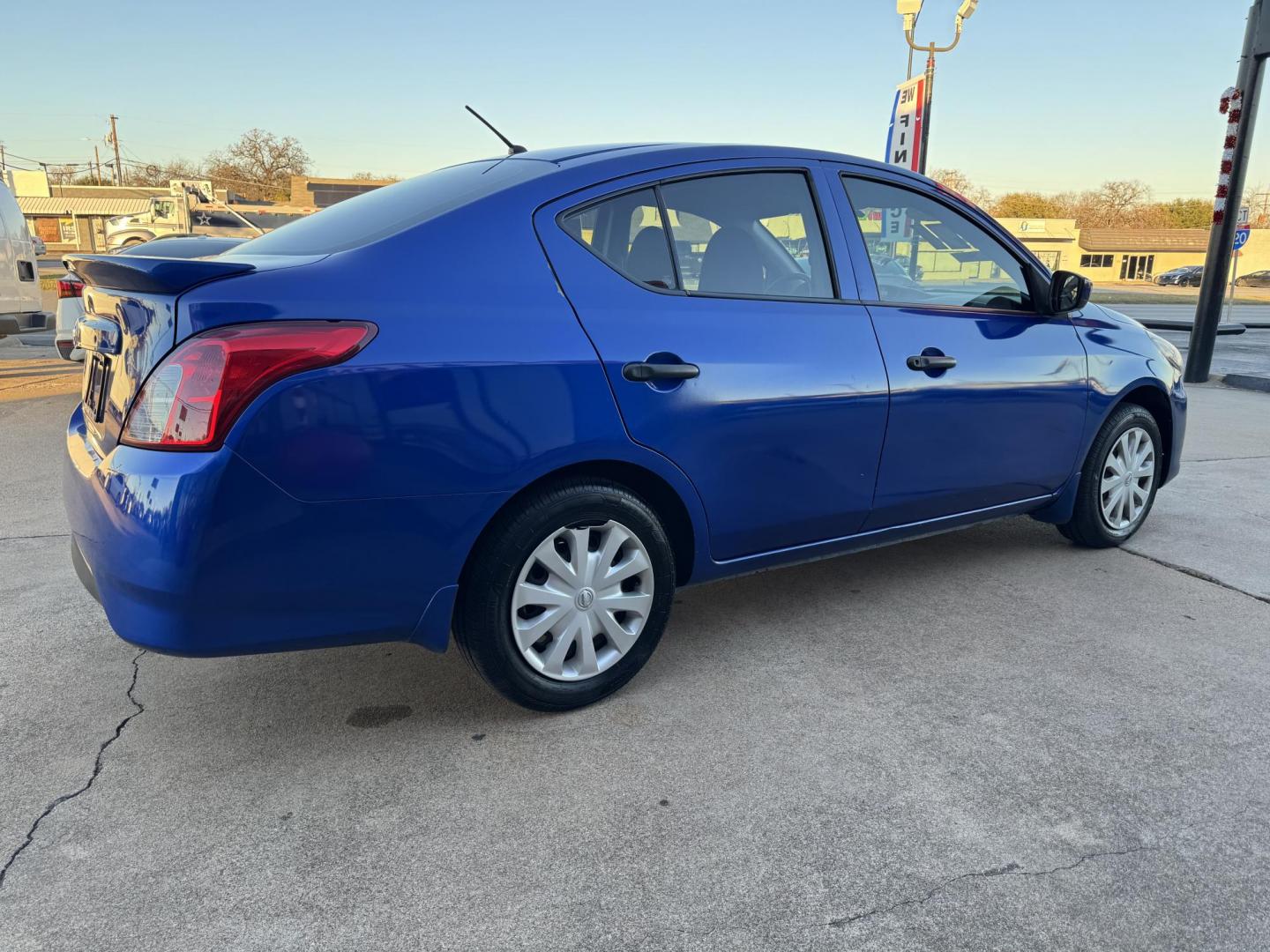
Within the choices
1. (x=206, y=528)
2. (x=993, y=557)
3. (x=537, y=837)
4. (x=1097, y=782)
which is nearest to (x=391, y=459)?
(x=206, y=528)

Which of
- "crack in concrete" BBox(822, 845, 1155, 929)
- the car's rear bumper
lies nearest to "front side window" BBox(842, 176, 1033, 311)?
the car's rear bumper

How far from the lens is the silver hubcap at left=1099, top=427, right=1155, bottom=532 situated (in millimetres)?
4258

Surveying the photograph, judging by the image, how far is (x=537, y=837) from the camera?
221cm

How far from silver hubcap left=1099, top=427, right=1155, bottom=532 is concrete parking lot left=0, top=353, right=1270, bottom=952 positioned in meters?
0.68

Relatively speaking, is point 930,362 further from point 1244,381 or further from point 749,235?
point 1244,381

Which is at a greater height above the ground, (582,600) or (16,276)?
(16,276)

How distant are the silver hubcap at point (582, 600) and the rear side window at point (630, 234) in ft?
2.40

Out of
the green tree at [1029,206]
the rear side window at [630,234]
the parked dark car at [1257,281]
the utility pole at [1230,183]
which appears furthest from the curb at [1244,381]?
the green tree at [1029,206]

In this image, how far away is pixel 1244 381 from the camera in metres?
10.8

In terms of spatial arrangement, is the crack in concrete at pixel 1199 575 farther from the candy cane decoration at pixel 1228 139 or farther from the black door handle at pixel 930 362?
the candy cane decoration at pixel 1228 139

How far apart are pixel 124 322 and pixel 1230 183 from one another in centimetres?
1111

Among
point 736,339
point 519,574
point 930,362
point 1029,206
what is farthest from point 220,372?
point 1029,206

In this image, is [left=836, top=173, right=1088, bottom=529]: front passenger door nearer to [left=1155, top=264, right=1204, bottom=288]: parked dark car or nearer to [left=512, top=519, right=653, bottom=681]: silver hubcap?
[left=512, top=519, right=653, bottom=681]: silver hubcap

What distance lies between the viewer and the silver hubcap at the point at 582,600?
8.60ft
